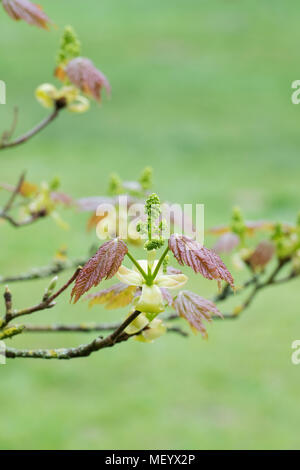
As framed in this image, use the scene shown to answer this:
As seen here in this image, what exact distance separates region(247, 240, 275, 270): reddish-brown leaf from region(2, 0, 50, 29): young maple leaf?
576mm

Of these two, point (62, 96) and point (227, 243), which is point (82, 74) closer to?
point (62, 96)

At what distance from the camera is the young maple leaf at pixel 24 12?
902 mm

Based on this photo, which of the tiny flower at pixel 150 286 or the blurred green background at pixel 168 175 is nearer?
the tiny flower at pixel 150 286

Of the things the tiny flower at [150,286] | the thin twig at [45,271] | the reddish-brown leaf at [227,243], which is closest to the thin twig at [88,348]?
the tiny flower at [150,286]

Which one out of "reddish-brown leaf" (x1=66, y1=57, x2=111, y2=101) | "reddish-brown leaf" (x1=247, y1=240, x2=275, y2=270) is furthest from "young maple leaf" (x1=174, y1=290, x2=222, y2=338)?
"reddish-brown leaf" (x1=247, y1=240, x2=275, y2=270)

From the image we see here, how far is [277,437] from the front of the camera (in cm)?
260

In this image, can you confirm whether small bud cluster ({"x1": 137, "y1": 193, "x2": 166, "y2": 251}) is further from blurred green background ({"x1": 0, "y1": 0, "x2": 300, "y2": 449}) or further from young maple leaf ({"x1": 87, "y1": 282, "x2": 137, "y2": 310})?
blurred green background ({"x1": 0, "y1": 0, "x2": 300, "y2": 449})

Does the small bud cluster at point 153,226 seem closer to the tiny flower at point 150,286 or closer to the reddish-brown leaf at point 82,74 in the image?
the tiny flower at point 150,286

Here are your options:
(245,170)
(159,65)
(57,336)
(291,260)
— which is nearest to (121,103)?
(159,65)

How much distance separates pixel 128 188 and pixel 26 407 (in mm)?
1848

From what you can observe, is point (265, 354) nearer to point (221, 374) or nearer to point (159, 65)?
point (221, 374)

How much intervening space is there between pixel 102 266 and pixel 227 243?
0.64 meters

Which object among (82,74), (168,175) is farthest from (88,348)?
(168,175)

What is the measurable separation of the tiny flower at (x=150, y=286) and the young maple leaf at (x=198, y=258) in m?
0.03
